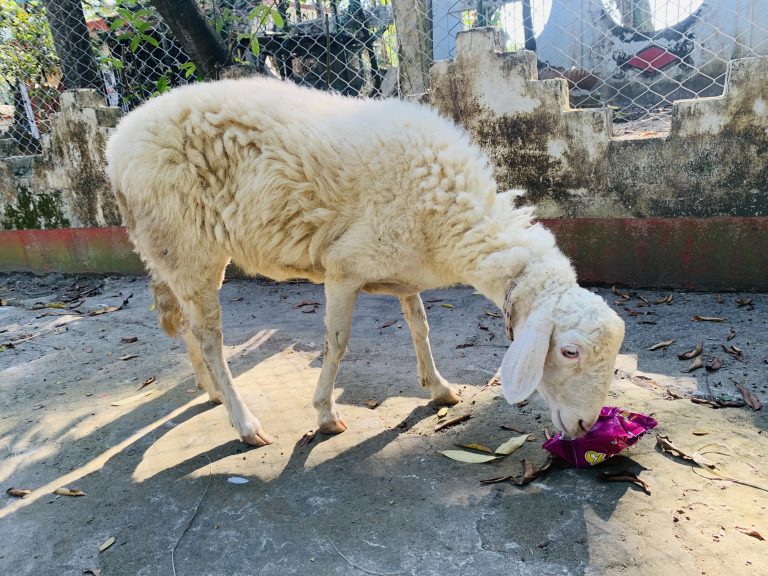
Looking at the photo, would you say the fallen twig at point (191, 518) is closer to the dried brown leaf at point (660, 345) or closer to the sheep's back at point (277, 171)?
the sheep's back at point (277, 171)

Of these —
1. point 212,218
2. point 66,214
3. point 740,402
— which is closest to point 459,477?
point 740,402

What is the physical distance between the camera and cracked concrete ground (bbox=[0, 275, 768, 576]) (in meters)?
2.24

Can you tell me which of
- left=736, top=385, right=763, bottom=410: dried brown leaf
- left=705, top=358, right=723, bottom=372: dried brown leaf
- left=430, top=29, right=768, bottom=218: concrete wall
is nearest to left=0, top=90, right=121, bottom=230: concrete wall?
left=430, top=29, right=768, bottom=218: concrete wall

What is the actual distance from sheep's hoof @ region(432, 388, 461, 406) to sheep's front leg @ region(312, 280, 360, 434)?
0.58 metres

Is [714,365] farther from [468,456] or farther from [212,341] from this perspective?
[212,341]

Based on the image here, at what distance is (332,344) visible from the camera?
124 inches

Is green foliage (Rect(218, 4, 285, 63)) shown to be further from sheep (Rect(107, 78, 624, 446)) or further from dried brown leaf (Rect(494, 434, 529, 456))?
dried brown leaf (Rect(494, 434, 529, 456))

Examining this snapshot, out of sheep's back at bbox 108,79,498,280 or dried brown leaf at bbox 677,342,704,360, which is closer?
sheep's back at bbox 108,79,498,280

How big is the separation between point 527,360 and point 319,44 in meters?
5.01

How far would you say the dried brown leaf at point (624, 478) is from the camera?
8.21 feet

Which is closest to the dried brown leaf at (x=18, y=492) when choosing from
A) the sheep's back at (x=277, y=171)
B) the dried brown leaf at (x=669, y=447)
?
the sheep's back at (x=277, y=171)

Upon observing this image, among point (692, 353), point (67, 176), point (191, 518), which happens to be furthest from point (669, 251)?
point (67, 176)

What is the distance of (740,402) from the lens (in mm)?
3102

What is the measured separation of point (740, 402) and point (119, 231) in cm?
561
